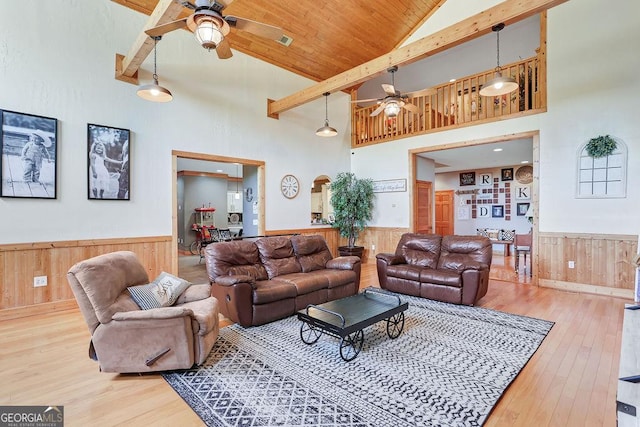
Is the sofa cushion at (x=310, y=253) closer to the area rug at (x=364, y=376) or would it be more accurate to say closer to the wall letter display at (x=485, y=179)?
the area rug at (x=364, y=376)

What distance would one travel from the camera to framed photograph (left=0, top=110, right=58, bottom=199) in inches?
145

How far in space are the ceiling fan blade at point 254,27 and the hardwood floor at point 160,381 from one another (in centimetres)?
318

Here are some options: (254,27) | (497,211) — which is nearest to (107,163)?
(254,27)

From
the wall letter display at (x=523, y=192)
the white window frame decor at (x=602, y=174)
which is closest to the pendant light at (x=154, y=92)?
the white window frame decor at (x=602, y=174)

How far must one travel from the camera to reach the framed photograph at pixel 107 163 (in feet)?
14.1

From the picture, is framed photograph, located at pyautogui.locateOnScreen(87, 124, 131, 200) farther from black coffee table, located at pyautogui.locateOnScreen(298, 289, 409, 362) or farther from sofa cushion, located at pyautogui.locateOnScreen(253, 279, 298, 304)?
black coffee table, located at pyautogui.locateOnScreen(298, 289, 409, 362)

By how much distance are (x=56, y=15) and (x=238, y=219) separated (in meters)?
8.25

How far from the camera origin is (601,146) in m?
4.67

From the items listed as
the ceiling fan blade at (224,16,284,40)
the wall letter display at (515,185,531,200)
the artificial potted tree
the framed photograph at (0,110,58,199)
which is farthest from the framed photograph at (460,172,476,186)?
the framed photograph at (0,110,58,199)

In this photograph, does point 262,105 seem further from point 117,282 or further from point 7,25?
point 117,282

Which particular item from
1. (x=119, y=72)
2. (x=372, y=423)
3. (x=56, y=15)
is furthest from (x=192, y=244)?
(x=372, y=423)

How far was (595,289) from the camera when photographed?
478 cm

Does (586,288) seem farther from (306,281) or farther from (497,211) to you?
(497,211)

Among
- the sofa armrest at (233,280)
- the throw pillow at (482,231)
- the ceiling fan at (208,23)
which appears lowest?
the sofa armrest at (233,280)
